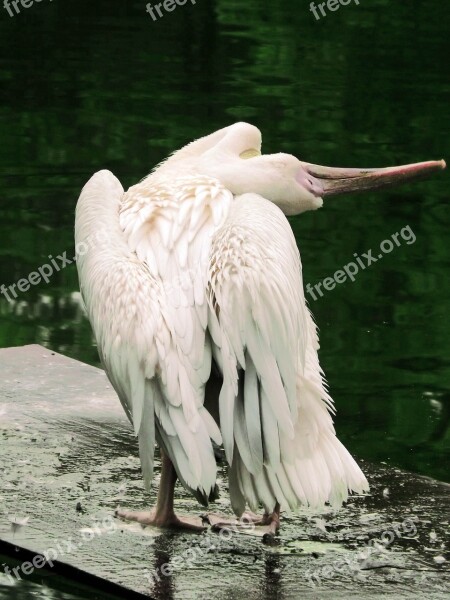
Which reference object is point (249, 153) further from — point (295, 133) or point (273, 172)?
point (295, 133)

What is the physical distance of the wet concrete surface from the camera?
4.20 meters

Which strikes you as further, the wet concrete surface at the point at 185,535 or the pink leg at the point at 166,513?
the pink leg at the point at 166,513

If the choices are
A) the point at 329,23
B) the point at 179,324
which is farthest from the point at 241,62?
the point at 179,324

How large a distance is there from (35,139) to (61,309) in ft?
14.4

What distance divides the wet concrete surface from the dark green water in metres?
1.51

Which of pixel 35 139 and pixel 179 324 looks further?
pixel 35 139

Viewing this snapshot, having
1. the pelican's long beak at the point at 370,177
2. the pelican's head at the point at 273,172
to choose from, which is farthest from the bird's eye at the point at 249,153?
the pelican's long beak at the point at 370,177

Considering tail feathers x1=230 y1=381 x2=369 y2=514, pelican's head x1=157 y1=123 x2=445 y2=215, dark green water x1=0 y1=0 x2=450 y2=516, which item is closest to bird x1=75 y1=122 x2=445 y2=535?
tail feathers x1=230 y1=381 x2=369 y2=514

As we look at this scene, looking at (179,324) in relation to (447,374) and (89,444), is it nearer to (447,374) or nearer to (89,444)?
(89,444)

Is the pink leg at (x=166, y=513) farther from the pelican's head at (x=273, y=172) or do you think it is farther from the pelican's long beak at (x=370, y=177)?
the pelican's long beak at (x=370, y=177)

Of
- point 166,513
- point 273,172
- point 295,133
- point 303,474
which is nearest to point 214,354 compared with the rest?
point 303,474

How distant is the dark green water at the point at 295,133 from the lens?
304 inches

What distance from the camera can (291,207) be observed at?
201 inches

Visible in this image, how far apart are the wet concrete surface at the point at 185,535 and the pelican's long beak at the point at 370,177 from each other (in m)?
1.05
